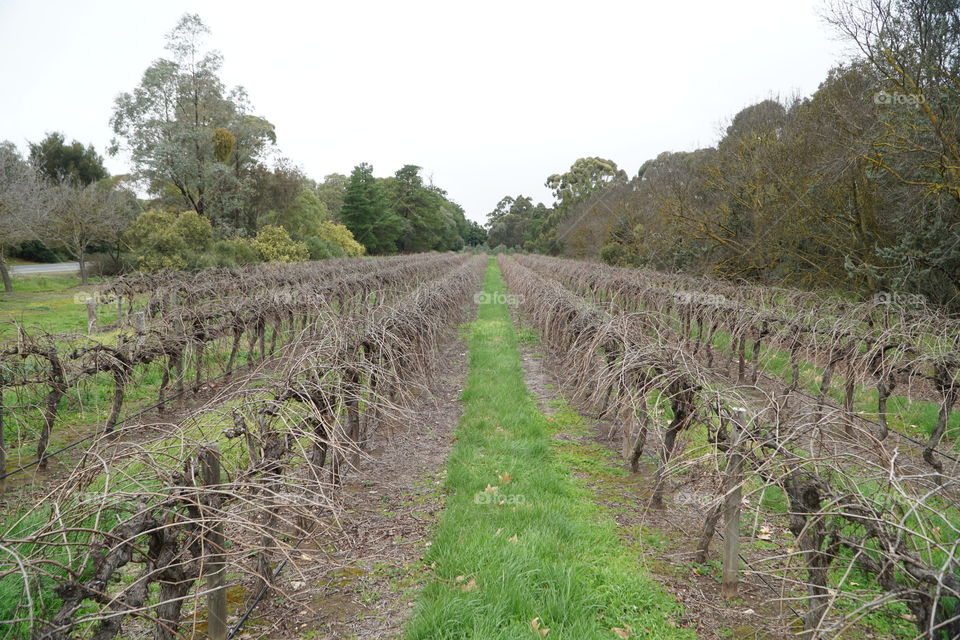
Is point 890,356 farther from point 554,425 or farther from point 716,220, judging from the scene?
point 716,220

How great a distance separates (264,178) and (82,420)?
88.6 feet

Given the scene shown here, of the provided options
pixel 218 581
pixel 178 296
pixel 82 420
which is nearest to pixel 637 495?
pixel 218 581

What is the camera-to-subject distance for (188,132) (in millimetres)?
25109

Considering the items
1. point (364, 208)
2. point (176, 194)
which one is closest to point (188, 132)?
point (176, 194)

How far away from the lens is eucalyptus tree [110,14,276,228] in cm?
2512

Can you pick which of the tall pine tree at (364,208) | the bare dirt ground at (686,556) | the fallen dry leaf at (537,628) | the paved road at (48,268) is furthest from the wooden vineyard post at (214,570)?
the tall pine tree at (364,208)

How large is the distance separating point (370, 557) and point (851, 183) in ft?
46.6

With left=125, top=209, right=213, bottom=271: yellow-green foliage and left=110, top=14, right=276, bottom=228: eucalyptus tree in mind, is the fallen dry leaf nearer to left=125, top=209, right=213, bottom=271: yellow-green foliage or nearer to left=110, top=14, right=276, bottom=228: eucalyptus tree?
left=125, top=209, right=213, bottom=271: yellow-green foliage

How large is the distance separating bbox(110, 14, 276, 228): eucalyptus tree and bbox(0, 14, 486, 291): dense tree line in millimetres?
55

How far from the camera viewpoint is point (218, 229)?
26203 millimetres

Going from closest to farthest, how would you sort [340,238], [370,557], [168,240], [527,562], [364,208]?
[527,562] → [370,557] → [168,240] → [340,238] → [364,208]

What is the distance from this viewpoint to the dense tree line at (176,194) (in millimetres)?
20688

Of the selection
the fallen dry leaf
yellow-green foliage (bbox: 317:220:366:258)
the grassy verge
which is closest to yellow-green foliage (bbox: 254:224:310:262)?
the grassy verge

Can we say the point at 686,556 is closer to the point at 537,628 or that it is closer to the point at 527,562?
the point at 527,562
